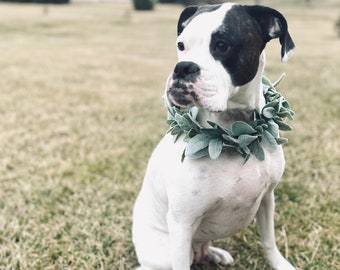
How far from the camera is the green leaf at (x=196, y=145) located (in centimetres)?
170

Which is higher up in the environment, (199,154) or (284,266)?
(199,154)

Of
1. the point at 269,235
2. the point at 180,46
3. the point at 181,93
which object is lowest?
the point at 269,235

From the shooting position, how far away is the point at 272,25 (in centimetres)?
166

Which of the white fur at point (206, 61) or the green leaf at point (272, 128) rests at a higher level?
the white fur at point (206, 61)

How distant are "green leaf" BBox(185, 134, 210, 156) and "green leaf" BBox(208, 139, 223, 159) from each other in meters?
0.02

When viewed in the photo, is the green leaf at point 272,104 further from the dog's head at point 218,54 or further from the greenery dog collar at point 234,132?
the dog's head at point 218,54

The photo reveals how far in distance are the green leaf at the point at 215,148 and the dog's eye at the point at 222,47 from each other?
0.34 metres

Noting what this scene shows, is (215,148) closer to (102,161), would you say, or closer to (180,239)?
(180,239)

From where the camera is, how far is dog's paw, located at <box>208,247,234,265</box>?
2332 millimetres

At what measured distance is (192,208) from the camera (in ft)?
5.78

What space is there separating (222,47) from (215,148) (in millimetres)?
364

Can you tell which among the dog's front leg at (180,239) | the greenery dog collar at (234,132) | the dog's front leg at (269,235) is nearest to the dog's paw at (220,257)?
the dog's front leg at (269,235)

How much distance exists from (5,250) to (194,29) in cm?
160

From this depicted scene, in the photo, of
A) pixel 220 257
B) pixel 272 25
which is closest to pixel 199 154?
pixel 272 25
